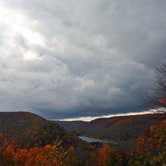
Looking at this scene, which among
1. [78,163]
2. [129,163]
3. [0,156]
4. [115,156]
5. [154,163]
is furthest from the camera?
[0,156]

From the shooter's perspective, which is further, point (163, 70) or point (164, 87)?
point (163, 70)

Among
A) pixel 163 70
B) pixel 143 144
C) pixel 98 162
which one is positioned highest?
pixel 163 70

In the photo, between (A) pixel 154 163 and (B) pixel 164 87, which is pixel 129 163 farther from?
(B) pixel 164 87

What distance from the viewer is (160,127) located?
34094mm

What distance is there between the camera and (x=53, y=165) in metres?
34.9

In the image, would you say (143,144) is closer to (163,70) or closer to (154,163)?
(154,163)

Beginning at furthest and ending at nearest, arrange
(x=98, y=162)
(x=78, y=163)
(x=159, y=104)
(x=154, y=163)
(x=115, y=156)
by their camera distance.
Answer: (x=98, y=162), (x=78, y=163), (x=115, y=156), (x=154, y=163), (x=159, y=104)

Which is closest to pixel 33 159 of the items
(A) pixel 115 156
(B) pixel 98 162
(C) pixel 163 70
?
(B) pixel 98 162

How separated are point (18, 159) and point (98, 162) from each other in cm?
3869

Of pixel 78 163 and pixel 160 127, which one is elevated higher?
pixel 160 127

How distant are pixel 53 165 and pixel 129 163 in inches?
2517

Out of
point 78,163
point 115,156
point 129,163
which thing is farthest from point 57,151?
point 78,163

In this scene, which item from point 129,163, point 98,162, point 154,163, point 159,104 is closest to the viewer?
Answer: point 159,104

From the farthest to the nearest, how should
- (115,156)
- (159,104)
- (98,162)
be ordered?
1. (98,162)
2. (115,156)
3. (159,104)
